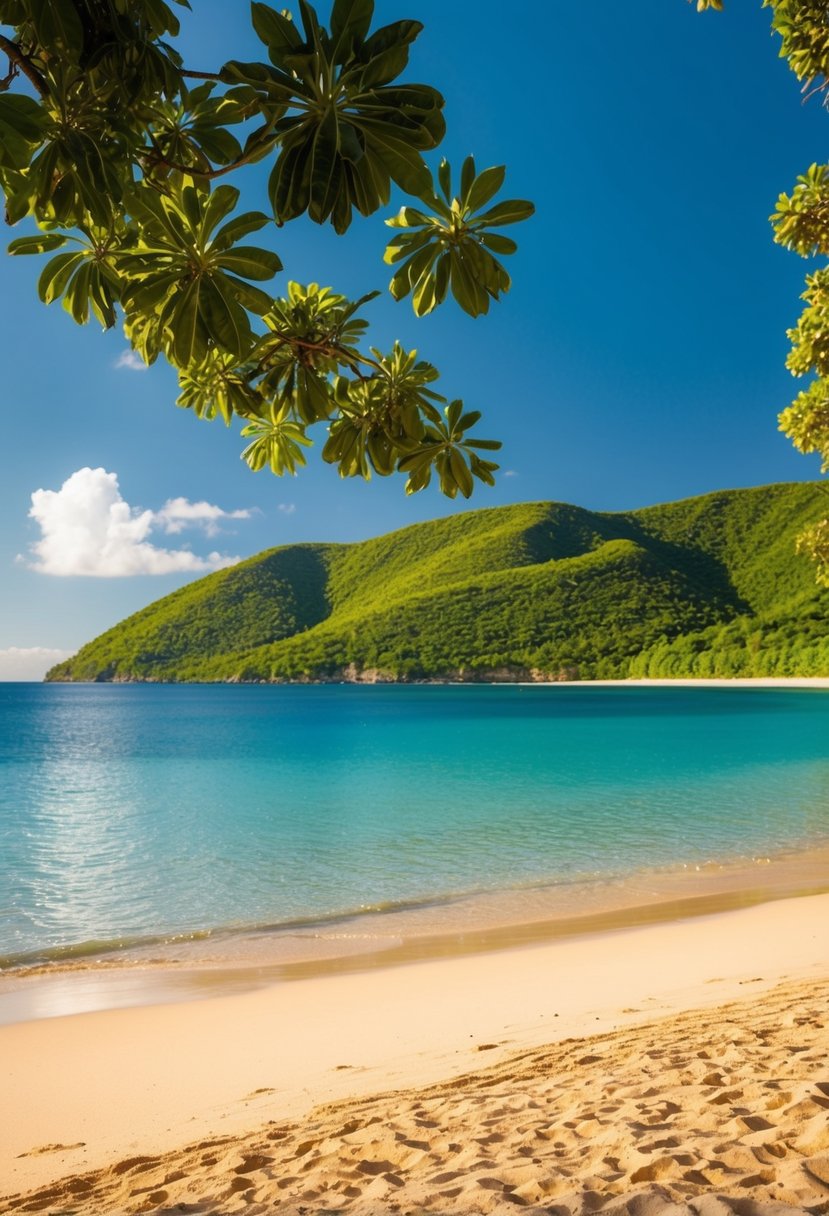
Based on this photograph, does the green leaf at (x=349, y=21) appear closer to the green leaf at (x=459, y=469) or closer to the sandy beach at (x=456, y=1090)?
the green leaf at (x=459, y=469)

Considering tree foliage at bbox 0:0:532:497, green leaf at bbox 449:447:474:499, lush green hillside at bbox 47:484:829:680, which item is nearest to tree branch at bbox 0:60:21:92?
tree foliage at bbox 0:0:532:497

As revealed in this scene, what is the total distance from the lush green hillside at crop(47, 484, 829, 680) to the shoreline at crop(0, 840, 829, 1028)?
219 feet

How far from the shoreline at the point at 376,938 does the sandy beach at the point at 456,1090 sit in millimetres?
292

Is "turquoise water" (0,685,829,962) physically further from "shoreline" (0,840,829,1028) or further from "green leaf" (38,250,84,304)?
"green leaf" (38,250,84,304)

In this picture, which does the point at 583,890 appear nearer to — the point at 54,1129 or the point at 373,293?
the point at 54,1129

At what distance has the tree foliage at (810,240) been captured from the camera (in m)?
5.11

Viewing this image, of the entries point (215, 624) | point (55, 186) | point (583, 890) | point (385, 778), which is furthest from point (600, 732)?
point (215, 624)

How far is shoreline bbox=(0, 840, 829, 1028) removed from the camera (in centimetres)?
647

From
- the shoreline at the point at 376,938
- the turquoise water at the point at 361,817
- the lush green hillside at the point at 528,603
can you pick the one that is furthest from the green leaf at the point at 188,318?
the lush green hillside at the point at 528,603

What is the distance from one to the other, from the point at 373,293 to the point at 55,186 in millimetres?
857

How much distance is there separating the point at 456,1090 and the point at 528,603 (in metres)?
92.0

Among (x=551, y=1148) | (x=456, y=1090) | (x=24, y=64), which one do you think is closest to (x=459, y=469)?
(x=24, y=64)

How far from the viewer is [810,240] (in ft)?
21.7

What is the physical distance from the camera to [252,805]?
17906 millimetres
